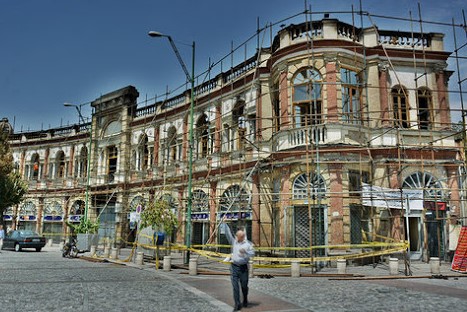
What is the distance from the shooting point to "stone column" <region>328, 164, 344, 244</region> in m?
17.9

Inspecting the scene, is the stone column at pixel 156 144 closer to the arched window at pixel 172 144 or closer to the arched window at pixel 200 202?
the arched window at pixel 172 144

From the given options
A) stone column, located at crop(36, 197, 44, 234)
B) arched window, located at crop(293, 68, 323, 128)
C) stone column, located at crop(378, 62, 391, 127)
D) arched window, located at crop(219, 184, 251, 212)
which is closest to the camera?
arched window, located at crop(293, 68, 323, 128)

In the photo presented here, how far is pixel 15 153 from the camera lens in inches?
1681

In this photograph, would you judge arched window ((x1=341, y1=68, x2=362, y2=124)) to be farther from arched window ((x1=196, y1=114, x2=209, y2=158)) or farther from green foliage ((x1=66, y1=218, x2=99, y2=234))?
green foliage ((x1=66, y1=218, x2=99, y2=234))

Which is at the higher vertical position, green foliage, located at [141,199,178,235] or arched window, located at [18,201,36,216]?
arched window, located at [18,201,36,216]

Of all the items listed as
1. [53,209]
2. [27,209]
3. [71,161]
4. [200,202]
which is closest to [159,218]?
[200,202]

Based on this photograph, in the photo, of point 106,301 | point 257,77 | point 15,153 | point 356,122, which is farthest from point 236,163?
point 15,153

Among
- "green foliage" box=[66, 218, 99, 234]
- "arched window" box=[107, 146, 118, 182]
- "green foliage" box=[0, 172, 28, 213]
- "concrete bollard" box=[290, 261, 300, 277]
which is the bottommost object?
"concrete bollard" box=[290, 261, 300, 277]

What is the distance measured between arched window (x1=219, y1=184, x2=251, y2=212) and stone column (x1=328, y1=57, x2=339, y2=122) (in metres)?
5.83

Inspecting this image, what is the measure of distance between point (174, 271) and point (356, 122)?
10.0m

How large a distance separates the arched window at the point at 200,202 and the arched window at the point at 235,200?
1.47 metres

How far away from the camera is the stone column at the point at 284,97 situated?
65.2ft

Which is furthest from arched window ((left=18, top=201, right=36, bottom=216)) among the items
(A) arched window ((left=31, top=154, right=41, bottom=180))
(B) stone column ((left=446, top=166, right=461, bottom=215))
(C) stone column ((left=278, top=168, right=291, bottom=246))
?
(B) stone column ((left=446, top=166, right=461, bottom=215))

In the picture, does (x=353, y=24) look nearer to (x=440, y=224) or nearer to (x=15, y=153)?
(x=440, y=224)
